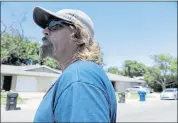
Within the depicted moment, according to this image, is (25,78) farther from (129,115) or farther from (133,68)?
(133,68)

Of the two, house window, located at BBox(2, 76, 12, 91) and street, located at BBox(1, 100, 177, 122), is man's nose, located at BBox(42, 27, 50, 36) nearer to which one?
street, located at BBox(1, 100, 177, 122)

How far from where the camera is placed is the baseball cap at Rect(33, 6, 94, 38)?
165 cm

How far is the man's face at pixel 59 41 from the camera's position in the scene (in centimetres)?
161

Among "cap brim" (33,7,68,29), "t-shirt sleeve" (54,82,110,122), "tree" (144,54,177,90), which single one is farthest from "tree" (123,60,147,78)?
"t-shirt sleeve" (54,82,110,122)

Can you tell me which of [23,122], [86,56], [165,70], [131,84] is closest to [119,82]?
[131,84]

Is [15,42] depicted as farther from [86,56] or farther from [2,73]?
[86,56]

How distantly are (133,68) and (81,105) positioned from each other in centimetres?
7513

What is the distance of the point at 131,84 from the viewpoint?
55.7 metres

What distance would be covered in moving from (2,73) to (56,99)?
3379 centimetres

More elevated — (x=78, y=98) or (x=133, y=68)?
(x=133, y=68)

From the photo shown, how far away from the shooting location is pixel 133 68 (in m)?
75.4

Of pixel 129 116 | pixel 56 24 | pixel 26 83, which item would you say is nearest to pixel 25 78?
pixel 26 83

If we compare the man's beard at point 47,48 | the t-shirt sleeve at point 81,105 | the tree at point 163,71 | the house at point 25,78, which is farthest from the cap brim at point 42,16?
the tree at point 163,71

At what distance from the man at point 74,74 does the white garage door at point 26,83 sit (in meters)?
34.5
